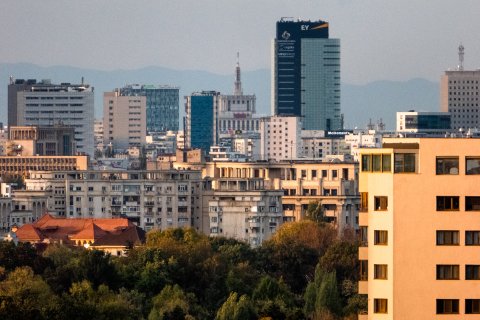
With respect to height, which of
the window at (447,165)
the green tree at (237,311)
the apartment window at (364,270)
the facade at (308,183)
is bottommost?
the green tree at (237,311)

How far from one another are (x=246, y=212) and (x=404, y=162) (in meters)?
110

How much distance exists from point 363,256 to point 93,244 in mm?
Result: 83261

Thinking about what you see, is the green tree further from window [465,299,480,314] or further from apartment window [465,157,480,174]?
window [465,299,480,314]

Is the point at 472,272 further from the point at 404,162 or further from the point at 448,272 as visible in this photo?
the point at 404,162

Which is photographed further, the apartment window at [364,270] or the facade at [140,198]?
the facade at [140,198]

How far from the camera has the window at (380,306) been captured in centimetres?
5288

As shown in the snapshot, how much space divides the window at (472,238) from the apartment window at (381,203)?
1.73 meters

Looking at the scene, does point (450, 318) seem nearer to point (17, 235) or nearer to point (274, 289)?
point (274, 289)

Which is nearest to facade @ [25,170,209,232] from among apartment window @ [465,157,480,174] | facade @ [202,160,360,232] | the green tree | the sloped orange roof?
facade @ [202,160,360,232]

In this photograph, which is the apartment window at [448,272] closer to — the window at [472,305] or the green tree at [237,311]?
the window at [472,305]

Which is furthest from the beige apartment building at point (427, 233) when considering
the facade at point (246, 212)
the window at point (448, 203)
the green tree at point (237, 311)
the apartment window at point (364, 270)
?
the facade at point (246, 212)

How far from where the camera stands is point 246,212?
534 ft

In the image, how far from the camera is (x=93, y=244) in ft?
447

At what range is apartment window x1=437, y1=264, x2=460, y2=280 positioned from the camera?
171 feet
